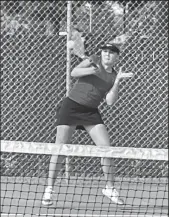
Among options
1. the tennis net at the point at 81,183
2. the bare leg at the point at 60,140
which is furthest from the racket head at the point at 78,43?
the tennis net at the point at 81,183

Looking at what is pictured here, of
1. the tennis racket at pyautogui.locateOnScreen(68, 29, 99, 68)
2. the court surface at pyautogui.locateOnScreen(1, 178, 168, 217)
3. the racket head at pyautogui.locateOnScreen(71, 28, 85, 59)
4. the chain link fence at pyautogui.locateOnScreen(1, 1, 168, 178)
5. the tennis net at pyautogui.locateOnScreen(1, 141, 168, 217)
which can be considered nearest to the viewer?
the tennis net at pyautogui.locateOnScreen(1, 141, 168, 217)

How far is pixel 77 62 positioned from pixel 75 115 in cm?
167

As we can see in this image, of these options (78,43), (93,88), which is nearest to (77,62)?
(78,43)

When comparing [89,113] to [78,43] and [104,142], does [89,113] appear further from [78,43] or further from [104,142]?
[78,43]

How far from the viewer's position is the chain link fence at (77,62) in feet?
26.8

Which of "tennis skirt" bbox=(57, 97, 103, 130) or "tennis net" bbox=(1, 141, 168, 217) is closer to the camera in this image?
"tennis net" bbox=(1, 141, 168, 217)

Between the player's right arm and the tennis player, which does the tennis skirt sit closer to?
the tennis player

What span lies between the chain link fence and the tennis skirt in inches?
62.8

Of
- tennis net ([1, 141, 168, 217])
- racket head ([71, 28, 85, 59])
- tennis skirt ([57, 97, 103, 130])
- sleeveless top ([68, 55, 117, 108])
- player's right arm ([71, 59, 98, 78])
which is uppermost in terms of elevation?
racket head ([71, 28, 85, 59])

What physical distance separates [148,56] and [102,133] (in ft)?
6.44

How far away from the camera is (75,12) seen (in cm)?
855

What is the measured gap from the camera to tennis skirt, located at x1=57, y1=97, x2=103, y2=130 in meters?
6.64

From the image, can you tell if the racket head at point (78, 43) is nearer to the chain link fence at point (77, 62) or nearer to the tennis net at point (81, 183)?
the chain link fence at point (77, 62)

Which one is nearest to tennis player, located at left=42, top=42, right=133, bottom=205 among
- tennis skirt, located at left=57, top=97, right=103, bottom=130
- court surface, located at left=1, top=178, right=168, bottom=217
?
tennis skirt, located at left=57, top=97, right=103, bottom=130
